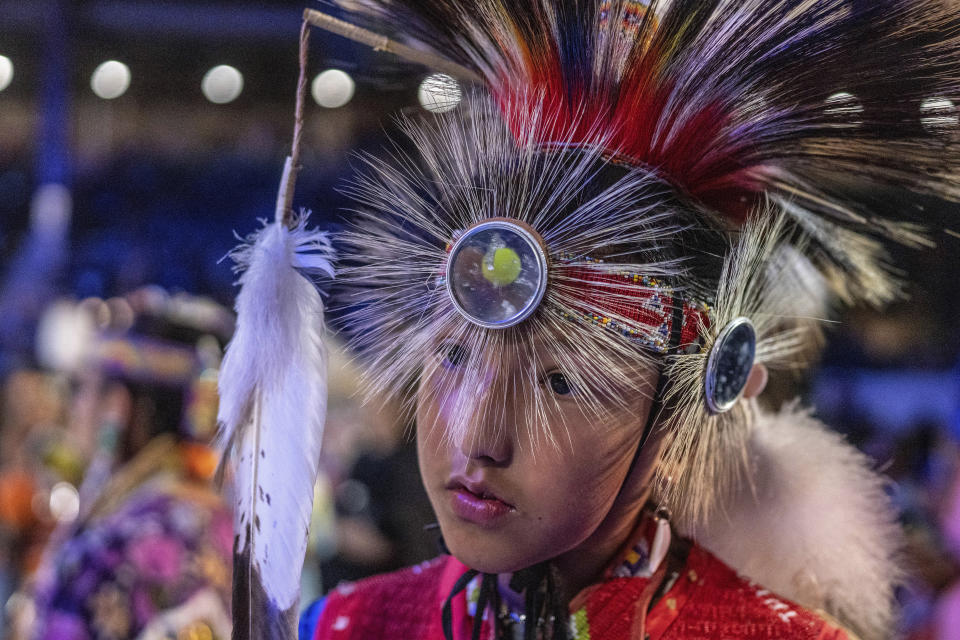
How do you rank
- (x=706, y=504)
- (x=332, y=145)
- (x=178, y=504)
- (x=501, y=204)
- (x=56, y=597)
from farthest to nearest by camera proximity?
1. (x=332, y=145)
2. (x=178, y=504)
3. (x=56, y=597)
4. (x=706, y=504)
5. (x=501, y=204)

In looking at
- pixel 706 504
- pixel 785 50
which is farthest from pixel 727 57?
pixel 706 504

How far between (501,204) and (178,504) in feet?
5.49

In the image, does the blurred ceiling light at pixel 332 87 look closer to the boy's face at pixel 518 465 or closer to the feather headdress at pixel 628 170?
the feather headdress at pixel 628 170

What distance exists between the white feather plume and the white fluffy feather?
0.64 m

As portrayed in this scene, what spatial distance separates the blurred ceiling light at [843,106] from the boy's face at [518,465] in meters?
0.43

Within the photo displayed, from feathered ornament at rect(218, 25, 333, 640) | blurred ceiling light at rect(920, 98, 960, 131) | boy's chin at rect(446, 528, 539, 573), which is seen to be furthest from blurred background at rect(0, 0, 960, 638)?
boy's chin at rect(446, 528, 539, 573)

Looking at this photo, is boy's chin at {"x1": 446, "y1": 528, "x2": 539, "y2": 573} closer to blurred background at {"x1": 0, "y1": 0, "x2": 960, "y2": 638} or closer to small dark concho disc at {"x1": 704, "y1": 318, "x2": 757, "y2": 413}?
blurred background at {"x1": 0, "y1": 0, "x2": 960, "y2": 638}

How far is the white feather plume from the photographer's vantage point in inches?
45.5

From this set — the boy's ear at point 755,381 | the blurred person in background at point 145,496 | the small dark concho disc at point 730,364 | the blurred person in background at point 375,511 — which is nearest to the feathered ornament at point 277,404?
the small dark concho disc at point 730,364

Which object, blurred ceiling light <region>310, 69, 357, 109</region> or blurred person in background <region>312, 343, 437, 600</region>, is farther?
blurred person in background <region>312, 343, 437, 600</region>

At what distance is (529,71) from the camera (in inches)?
46.0

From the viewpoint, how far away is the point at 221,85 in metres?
4.86

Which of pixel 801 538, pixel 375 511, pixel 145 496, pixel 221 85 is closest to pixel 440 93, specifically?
pixel 801 538

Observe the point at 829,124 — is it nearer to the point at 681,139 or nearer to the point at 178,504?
the point at 681,139
